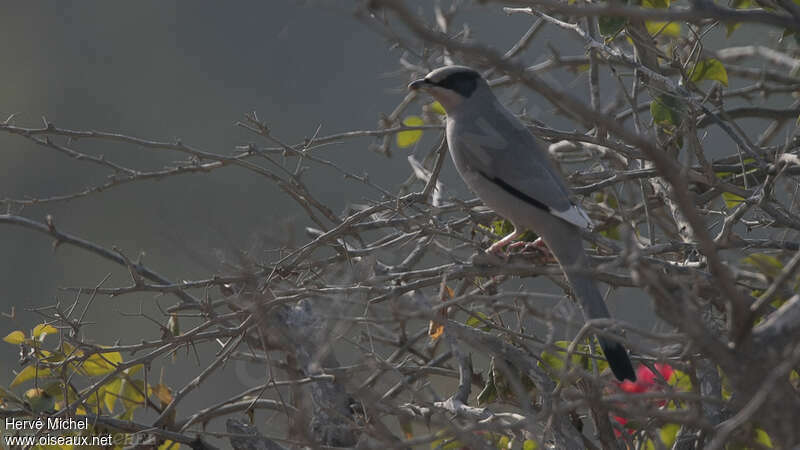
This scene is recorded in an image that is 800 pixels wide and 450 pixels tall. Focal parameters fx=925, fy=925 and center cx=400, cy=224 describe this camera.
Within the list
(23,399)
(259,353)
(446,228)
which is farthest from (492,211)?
(23,399)

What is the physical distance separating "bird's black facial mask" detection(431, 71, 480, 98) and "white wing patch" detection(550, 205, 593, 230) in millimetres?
1003

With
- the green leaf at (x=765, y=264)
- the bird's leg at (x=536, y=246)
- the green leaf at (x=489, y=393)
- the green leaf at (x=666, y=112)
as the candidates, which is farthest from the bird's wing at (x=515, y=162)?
the green leaf at (x=765, y=264)

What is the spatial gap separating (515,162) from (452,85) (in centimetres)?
61

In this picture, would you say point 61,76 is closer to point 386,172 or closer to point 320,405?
point 386,172

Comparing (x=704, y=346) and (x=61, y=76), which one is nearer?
(x=704, y=346)

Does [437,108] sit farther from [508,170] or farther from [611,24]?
[611,24]

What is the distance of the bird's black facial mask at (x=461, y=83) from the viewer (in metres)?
4.56

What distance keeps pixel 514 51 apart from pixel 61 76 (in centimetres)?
1678

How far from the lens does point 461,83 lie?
4590 millimetres

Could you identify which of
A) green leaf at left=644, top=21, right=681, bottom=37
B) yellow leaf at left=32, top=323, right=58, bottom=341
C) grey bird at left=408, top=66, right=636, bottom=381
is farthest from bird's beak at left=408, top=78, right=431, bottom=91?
yellow leaf at left=32, top=323, right=58, bottom=341

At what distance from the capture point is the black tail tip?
3.11 metres

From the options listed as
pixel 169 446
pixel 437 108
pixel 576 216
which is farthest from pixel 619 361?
pixel 437 108

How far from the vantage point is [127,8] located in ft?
61.8

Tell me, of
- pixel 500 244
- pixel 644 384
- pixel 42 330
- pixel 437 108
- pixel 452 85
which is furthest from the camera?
pixel 437 108
